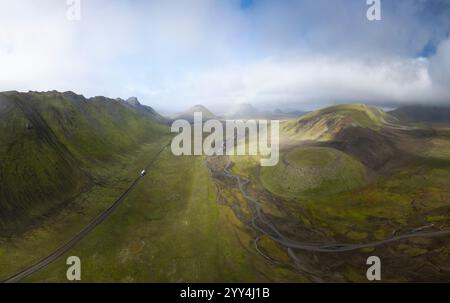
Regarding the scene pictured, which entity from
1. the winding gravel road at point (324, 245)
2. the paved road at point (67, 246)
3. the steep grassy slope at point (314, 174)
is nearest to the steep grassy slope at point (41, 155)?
the paved road at point (67, 246)

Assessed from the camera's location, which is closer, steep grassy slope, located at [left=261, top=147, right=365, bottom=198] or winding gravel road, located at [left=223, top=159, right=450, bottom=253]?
winding gravel road, located at [left=223, top=159, right=450, bottom=253]

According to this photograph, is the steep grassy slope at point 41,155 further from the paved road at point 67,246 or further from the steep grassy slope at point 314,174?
the steep grassy slope at point 314,174

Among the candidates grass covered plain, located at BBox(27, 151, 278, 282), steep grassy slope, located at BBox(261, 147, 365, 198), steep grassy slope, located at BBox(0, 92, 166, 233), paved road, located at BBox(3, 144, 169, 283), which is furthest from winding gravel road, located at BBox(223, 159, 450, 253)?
steep grassy slope, located at BBox(0, 92, 166, 233)

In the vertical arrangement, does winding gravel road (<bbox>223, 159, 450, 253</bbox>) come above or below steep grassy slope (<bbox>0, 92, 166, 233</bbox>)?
below

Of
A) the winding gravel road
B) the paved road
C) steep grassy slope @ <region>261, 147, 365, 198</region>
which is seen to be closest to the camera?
the paved road

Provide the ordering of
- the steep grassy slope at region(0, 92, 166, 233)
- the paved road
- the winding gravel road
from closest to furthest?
the paved road → the winding gravel road → the steep grassy slope at region(0, 92, 166, 233)

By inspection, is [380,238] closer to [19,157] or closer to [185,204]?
[185,204]

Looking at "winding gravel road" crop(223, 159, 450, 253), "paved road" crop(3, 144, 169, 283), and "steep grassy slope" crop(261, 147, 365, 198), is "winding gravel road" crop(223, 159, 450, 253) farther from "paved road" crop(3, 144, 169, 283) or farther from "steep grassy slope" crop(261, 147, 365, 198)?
"paved road" crop(3, 144, 169, 283)

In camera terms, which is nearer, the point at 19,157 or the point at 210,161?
the point at 19,157
